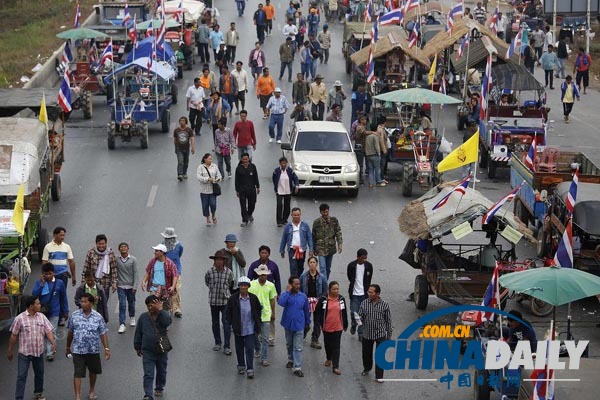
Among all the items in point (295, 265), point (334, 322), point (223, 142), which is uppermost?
point (223, 142)

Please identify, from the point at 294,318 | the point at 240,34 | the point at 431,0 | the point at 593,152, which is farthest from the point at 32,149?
the point at 431,0

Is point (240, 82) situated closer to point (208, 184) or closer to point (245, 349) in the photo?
point (208, 184)

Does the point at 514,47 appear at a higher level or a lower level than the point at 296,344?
higher

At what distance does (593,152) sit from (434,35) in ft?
43.9

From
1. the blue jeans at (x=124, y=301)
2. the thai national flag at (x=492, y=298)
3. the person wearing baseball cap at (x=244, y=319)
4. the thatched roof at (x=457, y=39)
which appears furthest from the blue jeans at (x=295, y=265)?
the thatched roof at (x=457, y=39)

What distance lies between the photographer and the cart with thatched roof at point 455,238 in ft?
65.4

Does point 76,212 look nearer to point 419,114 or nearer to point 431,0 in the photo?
point 419,114

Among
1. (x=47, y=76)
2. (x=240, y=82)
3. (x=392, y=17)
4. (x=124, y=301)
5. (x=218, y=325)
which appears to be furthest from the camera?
(x=47, y=76)

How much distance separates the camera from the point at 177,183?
29.4 m

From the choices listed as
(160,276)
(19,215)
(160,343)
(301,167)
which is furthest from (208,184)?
(160,343)

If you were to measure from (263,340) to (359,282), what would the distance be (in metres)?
1.90

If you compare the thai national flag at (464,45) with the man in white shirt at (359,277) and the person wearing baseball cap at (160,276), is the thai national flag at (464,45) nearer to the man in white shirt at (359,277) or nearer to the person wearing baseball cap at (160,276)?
the man in white shirt at (359,277)

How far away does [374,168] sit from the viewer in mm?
29375

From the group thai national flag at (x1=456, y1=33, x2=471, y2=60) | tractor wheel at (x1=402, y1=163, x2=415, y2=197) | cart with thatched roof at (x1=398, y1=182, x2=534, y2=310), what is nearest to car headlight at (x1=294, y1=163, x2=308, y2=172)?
tractor wheel at (x1=402, y1=163, x2=415, y2=197)
